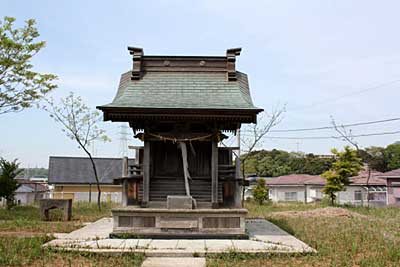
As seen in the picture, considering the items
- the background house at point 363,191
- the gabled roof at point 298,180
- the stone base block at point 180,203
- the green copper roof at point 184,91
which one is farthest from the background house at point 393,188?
the stone base block at point 180,203

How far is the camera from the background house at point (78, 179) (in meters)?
35.2

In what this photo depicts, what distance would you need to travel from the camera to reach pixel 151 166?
468 inches

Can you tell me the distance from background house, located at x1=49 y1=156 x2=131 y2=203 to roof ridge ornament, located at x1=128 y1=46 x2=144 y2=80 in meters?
23.5

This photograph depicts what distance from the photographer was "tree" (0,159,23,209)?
18.6 metres

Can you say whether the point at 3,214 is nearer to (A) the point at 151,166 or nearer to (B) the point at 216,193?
(A) the point at 151,166

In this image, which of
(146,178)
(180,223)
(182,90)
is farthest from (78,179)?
(180,223)

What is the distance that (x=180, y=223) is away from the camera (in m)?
9.91

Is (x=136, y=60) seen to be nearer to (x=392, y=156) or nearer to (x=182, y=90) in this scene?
(x=182, y=90)

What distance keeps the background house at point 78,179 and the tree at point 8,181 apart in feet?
47.6

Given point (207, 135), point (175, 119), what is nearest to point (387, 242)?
point (207, 135)

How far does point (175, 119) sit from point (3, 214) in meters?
9.06

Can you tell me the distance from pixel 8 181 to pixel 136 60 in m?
10.5

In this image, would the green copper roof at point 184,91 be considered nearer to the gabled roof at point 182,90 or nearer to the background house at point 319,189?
the gabled roof at point 182,90

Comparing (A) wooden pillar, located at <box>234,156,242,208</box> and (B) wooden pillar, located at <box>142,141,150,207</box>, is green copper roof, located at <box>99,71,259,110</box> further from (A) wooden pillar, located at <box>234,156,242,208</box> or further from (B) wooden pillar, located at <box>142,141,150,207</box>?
(A) wooden pillar, located at <box>234,156,242,208</box>
